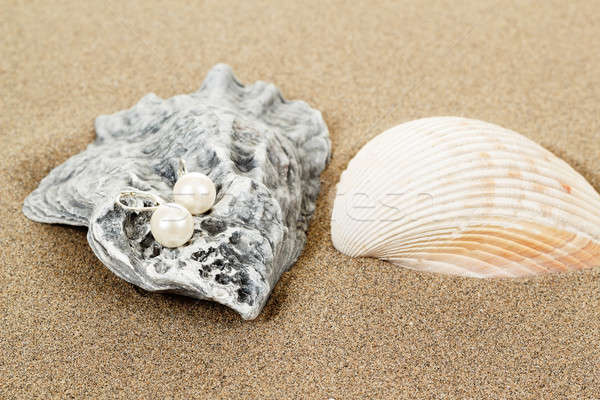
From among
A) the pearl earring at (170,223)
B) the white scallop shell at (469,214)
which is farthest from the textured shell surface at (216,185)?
the white scallop shell at (469,214)

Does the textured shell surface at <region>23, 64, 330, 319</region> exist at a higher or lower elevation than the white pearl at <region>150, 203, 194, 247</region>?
lower

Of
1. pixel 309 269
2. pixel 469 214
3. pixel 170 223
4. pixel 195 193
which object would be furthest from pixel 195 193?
pixel 469 214

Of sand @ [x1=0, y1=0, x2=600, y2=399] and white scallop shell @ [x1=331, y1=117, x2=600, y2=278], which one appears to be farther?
white scallop shell @ [x1=331, y1=117, x2=600, y2=278]

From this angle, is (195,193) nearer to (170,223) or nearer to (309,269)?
(170,223)

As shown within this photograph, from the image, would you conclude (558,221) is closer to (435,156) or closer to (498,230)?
(498,230)

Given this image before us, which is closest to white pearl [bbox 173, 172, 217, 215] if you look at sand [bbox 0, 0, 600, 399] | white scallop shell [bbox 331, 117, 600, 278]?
sand [bbox 0, 0, 600, 399]

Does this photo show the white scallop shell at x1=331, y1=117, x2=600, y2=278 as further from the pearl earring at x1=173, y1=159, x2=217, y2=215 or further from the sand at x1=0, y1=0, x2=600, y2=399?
the pearl earring at x1=173, y1=159, x2=217, y2=215

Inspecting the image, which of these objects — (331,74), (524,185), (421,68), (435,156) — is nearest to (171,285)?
(435,156)
